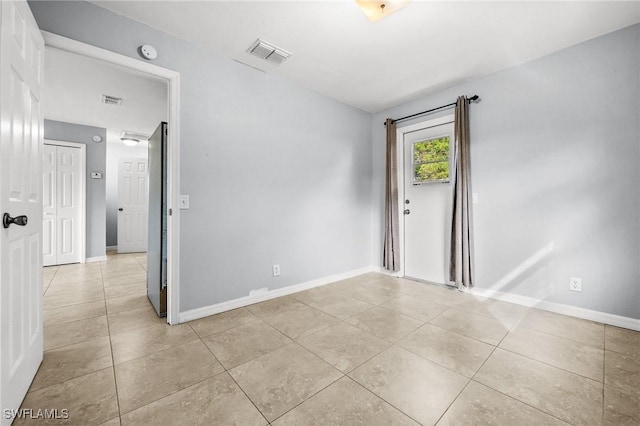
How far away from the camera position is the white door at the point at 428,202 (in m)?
3.45

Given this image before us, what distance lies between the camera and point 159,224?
264 centimetres

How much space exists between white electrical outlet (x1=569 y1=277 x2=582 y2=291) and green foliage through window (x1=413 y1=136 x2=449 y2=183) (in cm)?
162

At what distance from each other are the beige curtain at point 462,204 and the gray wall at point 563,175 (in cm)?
11

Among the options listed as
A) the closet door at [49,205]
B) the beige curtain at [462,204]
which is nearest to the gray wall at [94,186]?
the closet door at [49,205]

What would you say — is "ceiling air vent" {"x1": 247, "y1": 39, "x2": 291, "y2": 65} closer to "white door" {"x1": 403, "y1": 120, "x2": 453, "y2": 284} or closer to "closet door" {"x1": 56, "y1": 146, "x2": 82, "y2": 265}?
"white door" {"x1": 403, "y1": 120, "x2": 453, "y2": 284}

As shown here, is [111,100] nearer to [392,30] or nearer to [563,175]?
[392,30]

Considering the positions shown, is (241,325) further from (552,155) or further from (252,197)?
(552,155)

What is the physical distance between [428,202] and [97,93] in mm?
4828

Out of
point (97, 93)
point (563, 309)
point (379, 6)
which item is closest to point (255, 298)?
point (379, 6)

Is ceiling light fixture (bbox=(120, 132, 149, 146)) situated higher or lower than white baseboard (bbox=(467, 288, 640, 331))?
higher

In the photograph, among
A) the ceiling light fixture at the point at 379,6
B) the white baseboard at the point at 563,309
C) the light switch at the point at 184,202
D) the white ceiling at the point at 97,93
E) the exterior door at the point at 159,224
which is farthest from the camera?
the white ceiling at the point at 97,93

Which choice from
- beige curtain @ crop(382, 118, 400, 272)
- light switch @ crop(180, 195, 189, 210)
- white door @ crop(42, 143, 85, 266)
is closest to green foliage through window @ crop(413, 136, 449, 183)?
beige curtain @ crop(382, 118, 400, 272)

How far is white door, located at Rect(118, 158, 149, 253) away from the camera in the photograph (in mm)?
6117

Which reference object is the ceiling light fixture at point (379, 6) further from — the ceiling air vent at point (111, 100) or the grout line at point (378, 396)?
the ceiling air vent at point (111, 100)
